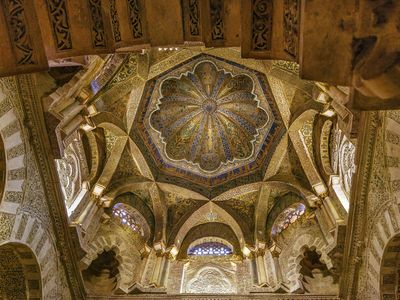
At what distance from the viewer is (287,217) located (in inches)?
436

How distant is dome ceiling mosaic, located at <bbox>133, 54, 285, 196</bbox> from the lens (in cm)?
1220

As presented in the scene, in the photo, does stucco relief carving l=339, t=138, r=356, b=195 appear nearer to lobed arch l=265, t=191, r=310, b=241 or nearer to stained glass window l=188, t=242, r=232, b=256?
lobed arch l=265, t=191, r=310, b=241

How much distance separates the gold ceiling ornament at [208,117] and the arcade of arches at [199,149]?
0.16ft

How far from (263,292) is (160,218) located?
3737 millimetres

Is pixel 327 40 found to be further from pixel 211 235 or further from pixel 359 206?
pixel 211 235

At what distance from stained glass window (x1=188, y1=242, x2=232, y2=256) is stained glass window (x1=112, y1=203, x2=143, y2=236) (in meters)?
1.56

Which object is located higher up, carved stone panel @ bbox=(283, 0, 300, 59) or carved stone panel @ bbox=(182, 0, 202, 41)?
carved stone panel @ bbox=(182, 0, 202, 41)

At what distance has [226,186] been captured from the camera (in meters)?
12.4

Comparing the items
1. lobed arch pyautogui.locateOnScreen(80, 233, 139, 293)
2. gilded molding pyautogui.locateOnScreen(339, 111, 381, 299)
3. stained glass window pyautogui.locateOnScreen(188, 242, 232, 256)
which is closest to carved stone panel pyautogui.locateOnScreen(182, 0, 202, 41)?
gilded molding pyautogui.locateOnScreen(339, 111, 381, 299)

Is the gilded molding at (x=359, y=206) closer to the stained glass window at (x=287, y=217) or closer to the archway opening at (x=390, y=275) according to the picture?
the archway opening at (x=390, y=275)

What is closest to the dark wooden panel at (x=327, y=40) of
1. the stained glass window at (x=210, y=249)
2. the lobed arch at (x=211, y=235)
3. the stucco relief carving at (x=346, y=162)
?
the stucco relief carving at (x=346, y=162)

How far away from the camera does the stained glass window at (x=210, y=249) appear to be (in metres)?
11.4

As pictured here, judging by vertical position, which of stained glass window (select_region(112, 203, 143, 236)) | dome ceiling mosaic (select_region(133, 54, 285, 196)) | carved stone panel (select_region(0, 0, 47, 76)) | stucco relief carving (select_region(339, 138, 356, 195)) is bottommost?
carved stone panel (select_region(0, 0, 47, 76))

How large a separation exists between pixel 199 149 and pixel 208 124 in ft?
3.16
